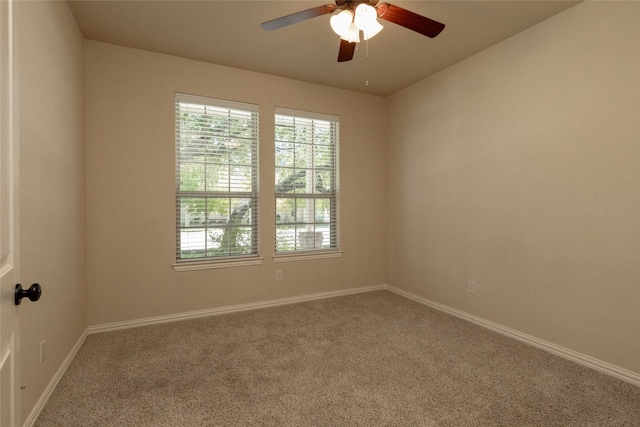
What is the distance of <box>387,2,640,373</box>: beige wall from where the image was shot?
7.30 ft

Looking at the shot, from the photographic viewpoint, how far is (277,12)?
2514 mm

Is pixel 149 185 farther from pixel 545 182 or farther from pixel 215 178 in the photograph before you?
pixel 545 182

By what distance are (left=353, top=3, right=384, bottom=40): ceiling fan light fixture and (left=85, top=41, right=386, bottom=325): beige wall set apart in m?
1.98

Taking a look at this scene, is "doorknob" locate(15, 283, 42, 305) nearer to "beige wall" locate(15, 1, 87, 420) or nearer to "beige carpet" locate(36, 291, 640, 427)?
"beige wall" locate(15, 1, 87, 420)

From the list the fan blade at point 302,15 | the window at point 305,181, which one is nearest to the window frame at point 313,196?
the window at point 305,181

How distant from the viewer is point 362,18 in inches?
73.3

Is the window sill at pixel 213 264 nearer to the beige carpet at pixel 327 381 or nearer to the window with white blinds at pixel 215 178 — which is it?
the window with white blinds at pixel 215 178

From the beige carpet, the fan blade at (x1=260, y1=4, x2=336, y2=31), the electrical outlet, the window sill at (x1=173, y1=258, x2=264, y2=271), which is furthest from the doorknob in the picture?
the electrical outlet

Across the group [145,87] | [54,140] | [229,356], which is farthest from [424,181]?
[54,140]

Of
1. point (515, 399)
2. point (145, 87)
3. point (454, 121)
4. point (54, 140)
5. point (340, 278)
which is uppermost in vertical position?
point (145, 87)

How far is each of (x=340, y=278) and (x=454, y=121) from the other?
7.50ft

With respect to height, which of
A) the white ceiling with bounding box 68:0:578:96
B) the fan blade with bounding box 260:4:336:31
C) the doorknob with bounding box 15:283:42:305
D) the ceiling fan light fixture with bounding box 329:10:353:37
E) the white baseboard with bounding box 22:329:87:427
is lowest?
the white baseboard with bounding box 22:329:87:427

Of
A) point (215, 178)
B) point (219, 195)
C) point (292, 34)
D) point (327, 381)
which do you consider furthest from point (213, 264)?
point (292, 34)

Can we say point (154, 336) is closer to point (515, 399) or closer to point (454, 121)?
point (515, 399)
